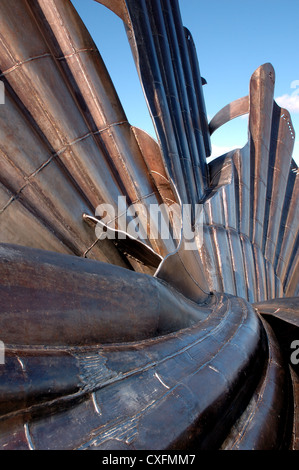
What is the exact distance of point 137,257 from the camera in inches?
77.4

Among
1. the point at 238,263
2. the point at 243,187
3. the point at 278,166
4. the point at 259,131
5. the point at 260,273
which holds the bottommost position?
the point at 260,273

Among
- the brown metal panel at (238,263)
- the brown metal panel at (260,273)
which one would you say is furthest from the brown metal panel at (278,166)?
the brown metal panel at (238,263)

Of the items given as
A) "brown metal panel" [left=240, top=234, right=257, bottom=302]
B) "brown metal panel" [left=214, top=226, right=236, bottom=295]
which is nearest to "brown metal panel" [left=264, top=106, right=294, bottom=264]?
"brown metal panel" [left=240, top=234, right=257, bottom=302]

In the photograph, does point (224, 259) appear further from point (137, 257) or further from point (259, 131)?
point (259, 131)

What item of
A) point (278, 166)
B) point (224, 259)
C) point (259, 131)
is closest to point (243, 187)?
point (259, 131)

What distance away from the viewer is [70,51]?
79.0 inches

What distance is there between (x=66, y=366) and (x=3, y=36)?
171 centimetres

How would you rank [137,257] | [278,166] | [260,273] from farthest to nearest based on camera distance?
[278,166], [260,273], [137,257]

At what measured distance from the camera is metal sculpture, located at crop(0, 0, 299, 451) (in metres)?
0.74

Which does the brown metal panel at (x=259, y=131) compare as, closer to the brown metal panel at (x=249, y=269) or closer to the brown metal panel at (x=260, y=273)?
the brown metal panel at (x=260, y=273)

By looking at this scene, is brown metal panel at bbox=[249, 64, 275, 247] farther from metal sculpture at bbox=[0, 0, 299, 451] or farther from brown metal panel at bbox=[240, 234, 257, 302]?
brown metal panel at bbox=[240, 234, 257, 302]

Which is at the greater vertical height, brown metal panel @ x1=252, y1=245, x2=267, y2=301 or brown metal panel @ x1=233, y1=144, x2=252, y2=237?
brown metal panel @ x1=233, y1=144, x2=252, y2=237

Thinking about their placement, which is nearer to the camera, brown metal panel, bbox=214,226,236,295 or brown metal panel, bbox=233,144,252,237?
brown metal panel, bbox=214,226,236,295

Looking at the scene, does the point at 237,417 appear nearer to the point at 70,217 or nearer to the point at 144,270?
the point at 144,270
